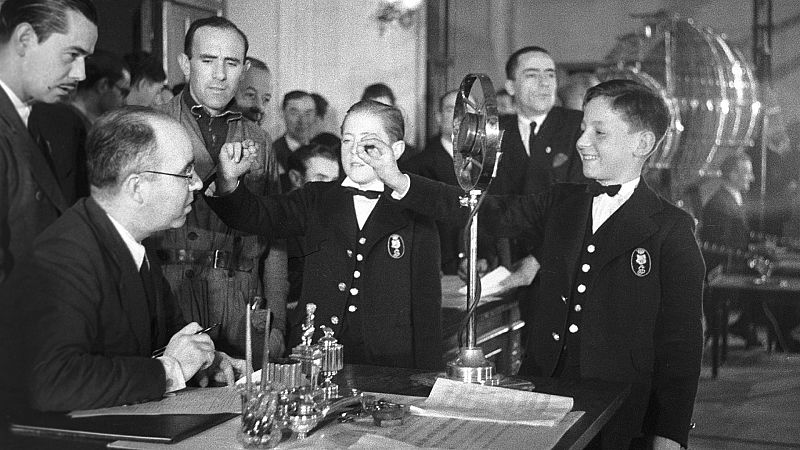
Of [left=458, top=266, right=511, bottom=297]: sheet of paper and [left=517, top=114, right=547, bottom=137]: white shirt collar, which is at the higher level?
[left=517, top=114, right=547, bottom=137]: white shirt collar

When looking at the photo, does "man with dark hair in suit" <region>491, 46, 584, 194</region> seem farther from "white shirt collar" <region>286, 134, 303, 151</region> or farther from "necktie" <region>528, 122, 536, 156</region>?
"white shirt collar" <region>286, 134, 303, 151</region>

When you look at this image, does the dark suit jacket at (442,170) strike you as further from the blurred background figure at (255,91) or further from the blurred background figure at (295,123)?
the blurred background figure at (255,91)

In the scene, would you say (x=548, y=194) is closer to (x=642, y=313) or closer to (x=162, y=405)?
(x=642, y=313)

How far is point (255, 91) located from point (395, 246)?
112 centimetres

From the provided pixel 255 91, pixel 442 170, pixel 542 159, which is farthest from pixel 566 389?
pixel 442 170

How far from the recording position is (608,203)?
3.65 m

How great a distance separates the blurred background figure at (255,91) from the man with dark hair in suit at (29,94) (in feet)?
5.19

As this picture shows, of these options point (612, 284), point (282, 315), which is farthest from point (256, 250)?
point (612, 284)

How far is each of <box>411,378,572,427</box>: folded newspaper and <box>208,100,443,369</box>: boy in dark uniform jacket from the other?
1.14 m

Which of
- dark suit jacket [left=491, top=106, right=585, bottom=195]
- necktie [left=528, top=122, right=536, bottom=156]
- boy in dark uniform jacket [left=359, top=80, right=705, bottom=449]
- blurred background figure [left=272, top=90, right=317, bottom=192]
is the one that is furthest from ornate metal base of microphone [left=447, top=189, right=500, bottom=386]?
necktie [left=528, top=122, right=536, bottom=156]

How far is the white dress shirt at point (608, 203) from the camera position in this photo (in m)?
3.62

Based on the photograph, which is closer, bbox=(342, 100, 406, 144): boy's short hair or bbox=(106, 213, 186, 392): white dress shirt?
bbox=(106, 213, 186, 392): white dress shirt

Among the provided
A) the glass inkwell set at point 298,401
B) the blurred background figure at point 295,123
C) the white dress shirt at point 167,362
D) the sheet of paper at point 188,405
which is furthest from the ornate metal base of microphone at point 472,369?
the blurred background figure at point 295,123

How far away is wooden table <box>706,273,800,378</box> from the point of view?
5238mm
